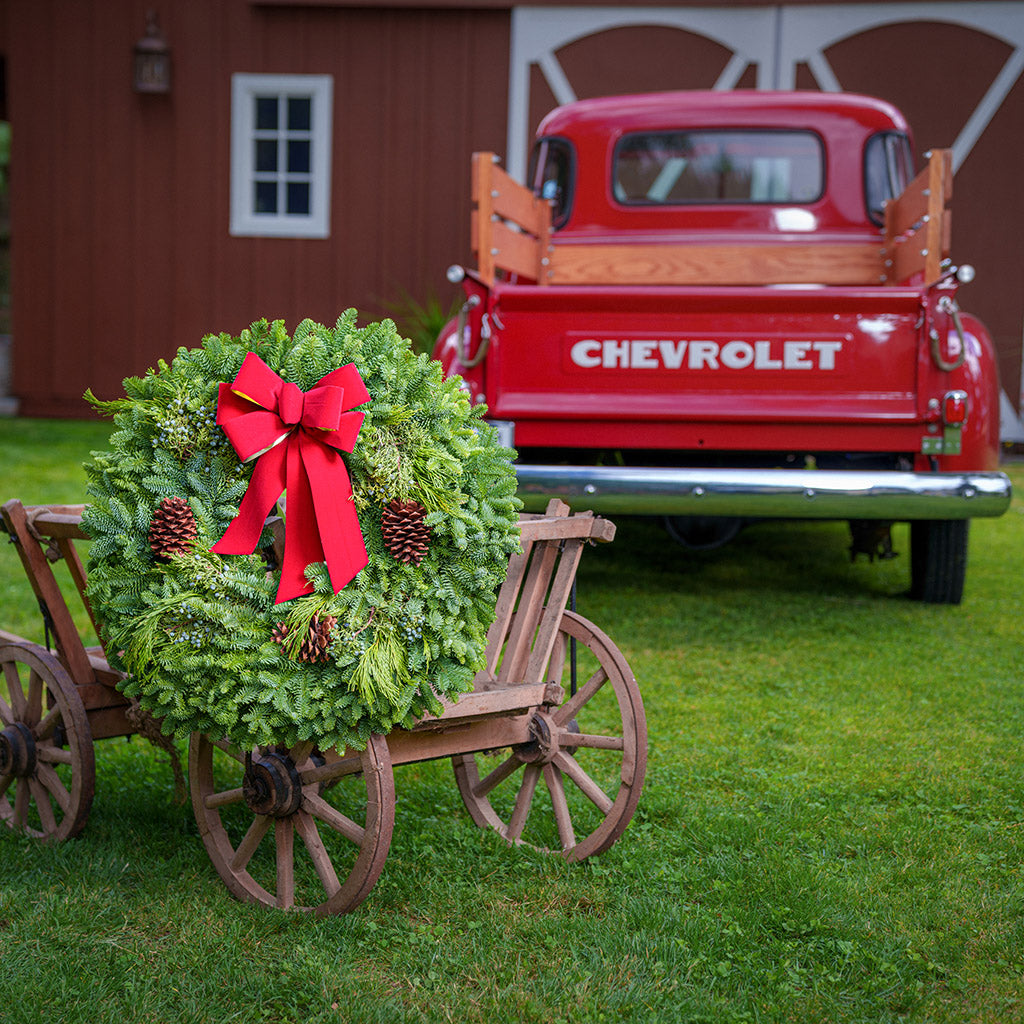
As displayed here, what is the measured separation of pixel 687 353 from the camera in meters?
4.30

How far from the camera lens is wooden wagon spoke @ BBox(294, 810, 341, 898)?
2338 mm

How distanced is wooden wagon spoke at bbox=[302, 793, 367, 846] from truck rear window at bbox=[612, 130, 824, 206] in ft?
13.9

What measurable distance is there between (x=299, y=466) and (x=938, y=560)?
3.49 meters

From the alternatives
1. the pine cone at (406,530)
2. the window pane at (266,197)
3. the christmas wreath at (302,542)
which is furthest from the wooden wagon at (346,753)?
the window pane at (266,197)

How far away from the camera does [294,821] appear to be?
7.84 ft

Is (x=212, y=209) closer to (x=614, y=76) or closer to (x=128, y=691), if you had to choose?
(x=614, y=76)

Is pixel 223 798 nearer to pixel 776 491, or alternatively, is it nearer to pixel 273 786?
pixel 273 786

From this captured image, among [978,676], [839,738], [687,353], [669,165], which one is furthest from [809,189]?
[839,738]

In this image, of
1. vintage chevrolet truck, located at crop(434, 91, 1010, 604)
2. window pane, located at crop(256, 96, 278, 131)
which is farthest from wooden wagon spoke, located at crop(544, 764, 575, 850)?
window pane, located at crop(256, 96, 278, 131)

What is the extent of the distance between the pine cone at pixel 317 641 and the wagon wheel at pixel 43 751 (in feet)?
2.39

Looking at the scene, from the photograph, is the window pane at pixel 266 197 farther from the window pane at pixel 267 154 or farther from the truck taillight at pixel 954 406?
the truck taillight at pixel 954 406

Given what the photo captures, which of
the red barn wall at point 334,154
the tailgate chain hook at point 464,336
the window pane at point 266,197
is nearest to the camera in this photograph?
the tailgate chain hook at point 464,336

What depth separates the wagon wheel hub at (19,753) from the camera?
274cm

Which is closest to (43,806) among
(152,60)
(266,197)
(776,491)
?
(776,491)
